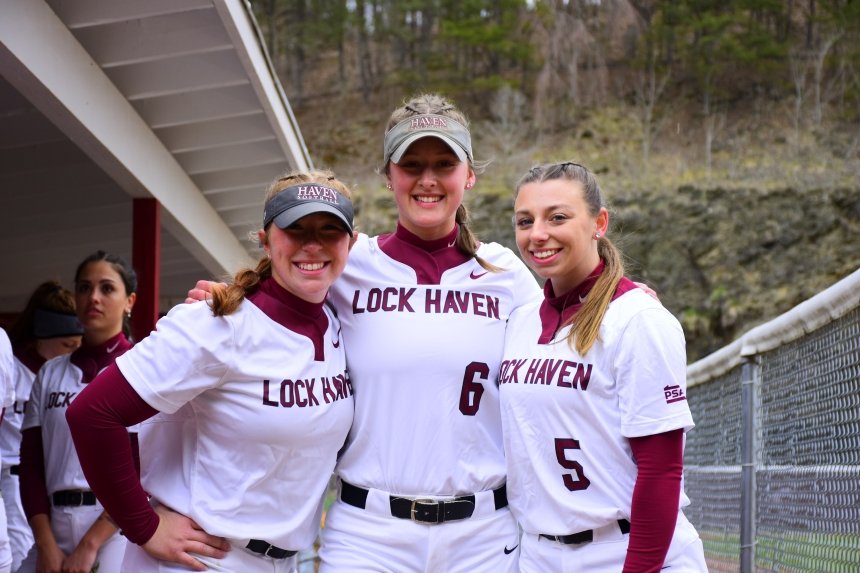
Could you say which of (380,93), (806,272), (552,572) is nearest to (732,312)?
(806,272)

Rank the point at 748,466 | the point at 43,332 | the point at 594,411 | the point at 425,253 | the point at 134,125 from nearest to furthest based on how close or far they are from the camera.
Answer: the point at 594,411 → the point at 425,253 → the point at 748,466 → the point at 43,332 → the point at 134,125

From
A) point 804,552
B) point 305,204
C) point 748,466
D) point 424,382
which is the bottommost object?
point 804,552

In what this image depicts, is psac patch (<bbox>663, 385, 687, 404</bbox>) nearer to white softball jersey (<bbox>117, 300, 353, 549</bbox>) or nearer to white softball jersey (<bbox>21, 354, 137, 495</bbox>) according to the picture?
white softball jersey (<bbox>117, 300, 353, 549</bbox>)

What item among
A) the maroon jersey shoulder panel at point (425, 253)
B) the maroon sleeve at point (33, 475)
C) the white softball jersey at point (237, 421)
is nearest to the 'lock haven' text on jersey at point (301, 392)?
the white softball jersey at point (237, 421)

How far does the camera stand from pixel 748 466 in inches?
180

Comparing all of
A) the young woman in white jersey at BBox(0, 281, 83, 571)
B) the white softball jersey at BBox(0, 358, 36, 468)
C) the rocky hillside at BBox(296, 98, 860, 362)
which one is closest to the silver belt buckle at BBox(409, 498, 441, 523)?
the white softball jersey at BBox(0, 358, 36, 468)

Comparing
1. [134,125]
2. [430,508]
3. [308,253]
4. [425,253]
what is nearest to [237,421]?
[308,253]

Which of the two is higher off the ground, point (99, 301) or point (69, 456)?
point (99, 301)

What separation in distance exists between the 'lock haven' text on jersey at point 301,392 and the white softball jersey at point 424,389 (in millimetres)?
158

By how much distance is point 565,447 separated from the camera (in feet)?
10.0

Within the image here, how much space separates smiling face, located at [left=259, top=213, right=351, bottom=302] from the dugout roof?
1657mm

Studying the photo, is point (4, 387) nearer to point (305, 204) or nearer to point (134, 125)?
point (305, 204)

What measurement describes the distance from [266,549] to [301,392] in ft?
1.62

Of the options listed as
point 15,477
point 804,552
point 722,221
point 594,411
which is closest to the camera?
point 594,411
